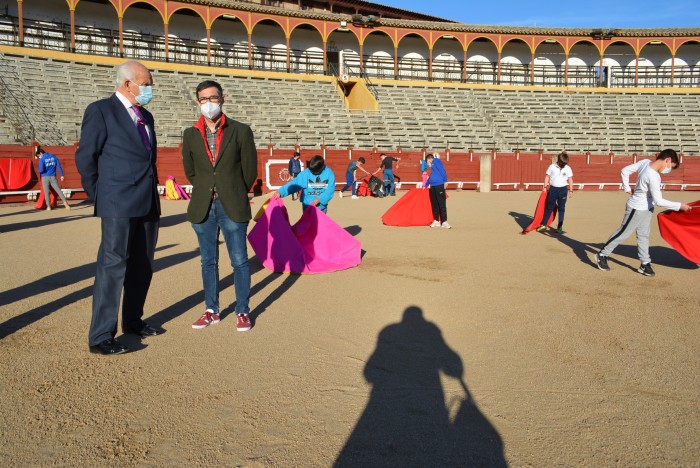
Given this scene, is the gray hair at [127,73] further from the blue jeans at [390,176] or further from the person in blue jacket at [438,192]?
the blue jeans at [390,176]

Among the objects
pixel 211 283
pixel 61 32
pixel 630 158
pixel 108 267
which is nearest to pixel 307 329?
pixel 211 283

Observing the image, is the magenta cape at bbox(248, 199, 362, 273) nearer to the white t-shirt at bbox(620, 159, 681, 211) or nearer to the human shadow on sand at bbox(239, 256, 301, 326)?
the human shadow on sand at bbox(239, 256, 301, 326)

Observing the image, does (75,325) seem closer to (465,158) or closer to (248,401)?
(248,401)

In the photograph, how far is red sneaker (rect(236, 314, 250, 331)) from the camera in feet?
12.4

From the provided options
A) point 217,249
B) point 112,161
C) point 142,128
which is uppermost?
point 142,128

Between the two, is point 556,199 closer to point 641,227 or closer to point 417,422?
point 641,227

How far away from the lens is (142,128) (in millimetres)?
3424

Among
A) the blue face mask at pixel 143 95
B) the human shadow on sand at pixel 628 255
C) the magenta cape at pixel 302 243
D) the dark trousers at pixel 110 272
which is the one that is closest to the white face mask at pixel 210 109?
the blue face mask at pixel 143 95

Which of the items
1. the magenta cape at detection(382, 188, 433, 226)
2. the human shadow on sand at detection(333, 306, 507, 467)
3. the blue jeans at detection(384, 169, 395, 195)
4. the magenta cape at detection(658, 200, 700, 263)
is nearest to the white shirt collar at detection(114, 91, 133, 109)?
the human shadow on sand at detection(333, 306, 507, 467)

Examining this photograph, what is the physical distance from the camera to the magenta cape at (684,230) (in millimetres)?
6059

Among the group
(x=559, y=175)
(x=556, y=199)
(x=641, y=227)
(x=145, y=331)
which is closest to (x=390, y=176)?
(x=556, y=199)

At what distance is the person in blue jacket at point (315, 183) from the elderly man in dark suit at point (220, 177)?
2.08m

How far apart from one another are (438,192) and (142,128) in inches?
279

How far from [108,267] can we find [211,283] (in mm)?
802
